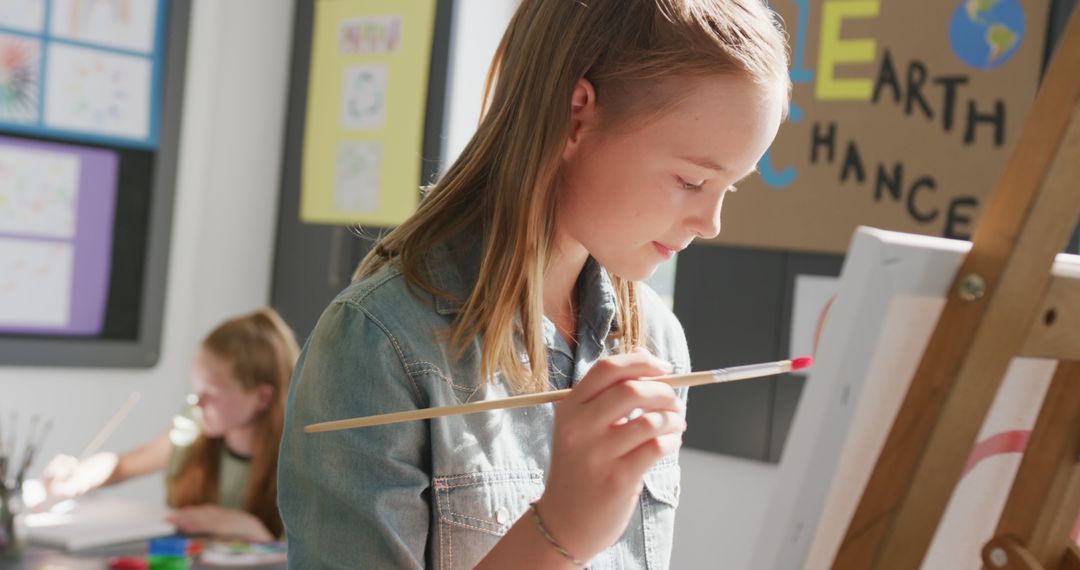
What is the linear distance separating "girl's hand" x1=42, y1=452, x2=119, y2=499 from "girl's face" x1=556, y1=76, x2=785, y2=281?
87.4 inches

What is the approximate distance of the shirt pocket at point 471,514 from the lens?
1.07 metres

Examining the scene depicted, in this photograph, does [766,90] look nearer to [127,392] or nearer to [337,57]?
[337,57]

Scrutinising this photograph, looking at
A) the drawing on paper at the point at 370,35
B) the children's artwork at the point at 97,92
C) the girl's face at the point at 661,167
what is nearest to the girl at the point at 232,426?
the drawing on paper at the point at 370,35

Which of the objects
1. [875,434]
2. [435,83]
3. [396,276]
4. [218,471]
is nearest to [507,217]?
[396,276]

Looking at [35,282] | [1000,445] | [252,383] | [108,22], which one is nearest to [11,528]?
[252,383]

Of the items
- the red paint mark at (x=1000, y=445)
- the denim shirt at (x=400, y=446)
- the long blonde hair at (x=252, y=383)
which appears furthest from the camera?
the long blonde hair at (x=252, y=383)

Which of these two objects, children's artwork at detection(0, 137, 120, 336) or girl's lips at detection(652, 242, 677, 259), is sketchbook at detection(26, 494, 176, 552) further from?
girl's lips at detection(652, 242, 677, 259)

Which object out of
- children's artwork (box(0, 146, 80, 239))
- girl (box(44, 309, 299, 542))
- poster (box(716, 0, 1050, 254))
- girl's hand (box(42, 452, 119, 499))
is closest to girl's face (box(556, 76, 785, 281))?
poster (box(716, 0, 1050, 254))

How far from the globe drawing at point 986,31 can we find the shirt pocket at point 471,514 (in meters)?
1.90

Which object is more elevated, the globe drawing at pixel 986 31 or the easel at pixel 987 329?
the globe drawing at pixel 986 31

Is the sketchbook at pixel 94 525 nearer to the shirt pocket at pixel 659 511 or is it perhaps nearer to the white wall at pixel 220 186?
the white wall at pixel 220 186

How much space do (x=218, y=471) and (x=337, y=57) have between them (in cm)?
156

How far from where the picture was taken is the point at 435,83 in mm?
3668

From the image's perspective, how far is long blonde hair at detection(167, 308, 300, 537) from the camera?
2887 millimetres
